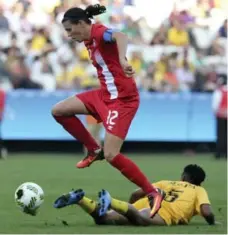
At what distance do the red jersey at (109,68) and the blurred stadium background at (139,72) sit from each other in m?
10.1

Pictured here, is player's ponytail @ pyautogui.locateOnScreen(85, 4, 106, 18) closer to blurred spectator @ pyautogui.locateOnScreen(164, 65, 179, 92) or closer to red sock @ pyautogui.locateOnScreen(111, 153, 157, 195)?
red sock @ pyautogui.locateOnScreen(111, 153, 157, 195)

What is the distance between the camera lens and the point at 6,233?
27.0 ft

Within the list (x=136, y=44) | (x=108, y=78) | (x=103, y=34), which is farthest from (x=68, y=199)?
(x=136, y=44)

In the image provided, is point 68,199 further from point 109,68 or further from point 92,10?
point 92,10

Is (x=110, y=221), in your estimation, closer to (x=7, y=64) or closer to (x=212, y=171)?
(x=212, y=171)

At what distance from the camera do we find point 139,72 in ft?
72.5

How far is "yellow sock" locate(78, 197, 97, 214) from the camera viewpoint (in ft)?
28.3

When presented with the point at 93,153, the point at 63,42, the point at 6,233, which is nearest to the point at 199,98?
the point at 63,42

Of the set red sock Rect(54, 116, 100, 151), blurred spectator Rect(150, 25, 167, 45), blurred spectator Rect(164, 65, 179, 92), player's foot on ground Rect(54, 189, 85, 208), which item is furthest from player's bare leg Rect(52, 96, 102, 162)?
blurred spectator Rect(150, 25, 167, 45)

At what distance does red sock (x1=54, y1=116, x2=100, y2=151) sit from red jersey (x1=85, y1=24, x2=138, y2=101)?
0.52 meters

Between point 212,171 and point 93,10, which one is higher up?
point 93,10

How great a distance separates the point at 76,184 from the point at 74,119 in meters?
4.59

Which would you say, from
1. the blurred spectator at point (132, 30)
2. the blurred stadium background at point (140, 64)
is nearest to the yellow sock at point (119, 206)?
the blurred stadium background at point (140, 64)

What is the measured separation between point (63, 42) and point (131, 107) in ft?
44.7
